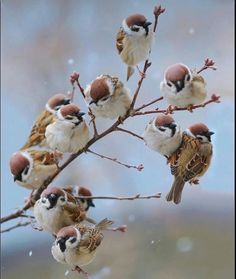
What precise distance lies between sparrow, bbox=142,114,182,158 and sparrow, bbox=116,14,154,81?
0.06 m

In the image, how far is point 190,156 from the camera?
58 centimetres

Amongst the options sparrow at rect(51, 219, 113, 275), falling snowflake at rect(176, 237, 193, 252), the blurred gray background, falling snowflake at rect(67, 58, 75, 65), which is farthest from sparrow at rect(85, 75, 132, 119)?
falling snowflake at rect(176, 237, 193, 252)

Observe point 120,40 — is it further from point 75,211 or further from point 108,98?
point 75,211

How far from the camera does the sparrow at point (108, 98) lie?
565 millimetres

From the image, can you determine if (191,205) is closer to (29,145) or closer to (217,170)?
(217,170)

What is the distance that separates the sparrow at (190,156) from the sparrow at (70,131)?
0.31ft

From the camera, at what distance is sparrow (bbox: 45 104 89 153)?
22.9 inches

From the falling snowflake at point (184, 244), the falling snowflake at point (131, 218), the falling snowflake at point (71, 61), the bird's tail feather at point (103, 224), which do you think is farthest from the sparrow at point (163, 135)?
the falling snowflake at point (184, 244)

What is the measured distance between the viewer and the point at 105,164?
0.89m

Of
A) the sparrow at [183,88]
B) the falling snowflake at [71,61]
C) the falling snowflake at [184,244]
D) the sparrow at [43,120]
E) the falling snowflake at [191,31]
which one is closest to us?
the sparrow at [183,88]

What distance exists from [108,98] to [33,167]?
4.7 inches

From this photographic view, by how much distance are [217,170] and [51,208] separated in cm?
73

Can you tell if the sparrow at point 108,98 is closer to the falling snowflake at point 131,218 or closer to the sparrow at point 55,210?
the sparrow at point 55,210

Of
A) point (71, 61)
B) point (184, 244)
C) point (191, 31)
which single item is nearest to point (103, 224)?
point (71, 61)
